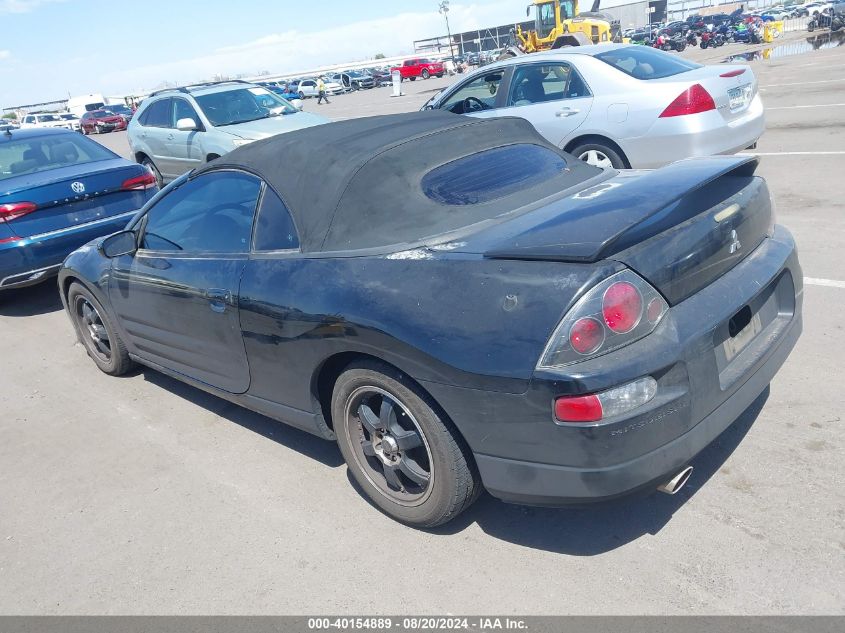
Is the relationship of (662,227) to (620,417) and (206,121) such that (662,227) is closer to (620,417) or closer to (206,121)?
(620,417)

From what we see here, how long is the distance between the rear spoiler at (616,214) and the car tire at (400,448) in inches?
26.3

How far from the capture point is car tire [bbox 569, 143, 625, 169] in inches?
295

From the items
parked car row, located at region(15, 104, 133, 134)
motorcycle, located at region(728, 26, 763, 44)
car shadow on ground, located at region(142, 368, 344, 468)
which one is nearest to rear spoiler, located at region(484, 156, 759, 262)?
car shadow on ground, located at region(142, 368, 344, 468)

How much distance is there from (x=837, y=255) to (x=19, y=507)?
570 centimetres

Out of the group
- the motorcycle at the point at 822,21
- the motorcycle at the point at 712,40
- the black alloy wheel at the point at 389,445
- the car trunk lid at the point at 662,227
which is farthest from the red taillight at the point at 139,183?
the motorcycle at the point at 712,40

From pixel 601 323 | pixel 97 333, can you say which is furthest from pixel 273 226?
pixel 97 333

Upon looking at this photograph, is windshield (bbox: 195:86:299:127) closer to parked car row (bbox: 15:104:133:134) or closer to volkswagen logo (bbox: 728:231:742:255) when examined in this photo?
volkswagen logo (bbox: 728:231:742:255)

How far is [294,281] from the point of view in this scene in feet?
10.4

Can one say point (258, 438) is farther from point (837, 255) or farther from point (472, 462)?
point (837, 255)

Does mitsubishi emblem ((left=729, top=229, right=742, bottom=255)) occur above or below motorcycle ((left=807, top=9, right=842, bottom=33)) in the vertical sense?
above

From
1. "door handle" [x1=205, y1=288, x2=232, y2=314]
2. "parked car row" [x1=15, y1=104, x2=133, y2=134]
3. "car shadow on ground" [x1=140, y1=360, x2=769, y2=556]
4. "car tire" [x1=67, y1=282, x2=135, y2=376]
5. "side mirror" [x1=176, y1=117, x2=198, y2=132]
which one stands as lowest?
"parked car row" [x1=15, y1=104, x2=133, y2=134]

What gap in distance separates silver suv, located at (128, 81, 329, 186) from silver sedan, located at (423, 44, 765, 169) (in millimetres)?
3585

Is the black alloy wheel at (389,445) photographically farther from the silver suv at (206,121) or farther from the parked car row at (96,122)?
the parked car row at (96,122)

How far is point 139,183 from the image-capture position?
280 inches
